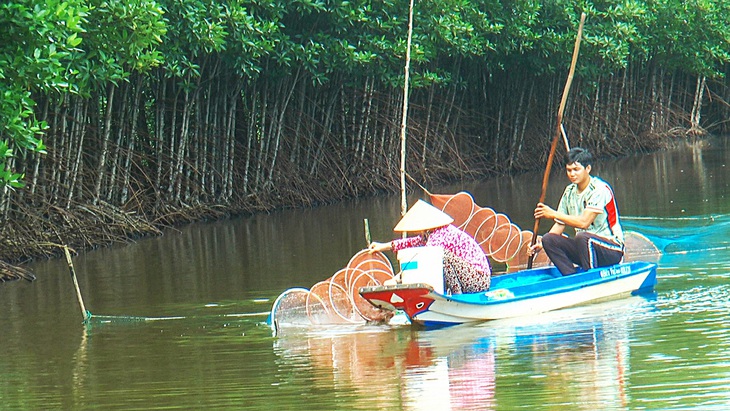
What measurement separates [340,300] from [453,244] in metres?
1.05

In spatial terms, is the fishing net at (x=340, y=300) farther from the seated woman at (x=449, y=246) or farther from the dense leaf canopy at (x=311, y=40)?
the dense leaf canopy at (x=311, y=40)

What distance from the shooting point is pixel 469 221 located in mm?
11812

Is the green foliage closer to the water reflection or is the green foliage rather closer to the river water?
the river water

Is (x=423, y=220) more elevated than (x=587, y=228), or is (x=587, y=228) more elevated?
(x=423, y=220)

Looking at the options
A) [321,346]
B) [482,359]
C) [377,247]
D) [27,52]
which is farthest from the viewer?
[27,52]

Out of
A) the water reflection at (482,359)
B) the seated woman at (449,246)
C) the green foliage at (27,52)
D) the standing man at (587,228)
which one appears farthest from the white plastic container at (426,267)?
the green foliage at (27,52)

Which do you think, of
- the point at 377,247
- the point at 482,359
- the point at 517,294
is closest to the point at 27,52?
the point at 377,247

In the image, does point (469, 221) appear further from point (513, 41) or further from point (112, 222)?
point (513, 41)

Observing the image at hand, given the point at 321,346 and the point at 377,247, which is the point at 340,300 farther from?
the point at 321,346

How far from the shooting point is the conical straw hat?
9.50 m

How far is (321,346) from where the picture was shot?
9.15m

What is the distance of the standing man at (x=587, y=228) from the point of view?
10203mm

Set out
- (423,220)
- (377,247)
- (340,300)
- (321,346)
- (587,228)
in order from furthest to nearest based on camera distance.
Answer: (587,228), (340,300), (377,247), (423,220), (321,346)

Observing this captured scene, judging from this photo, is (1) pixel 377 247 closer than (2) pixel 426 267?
No
